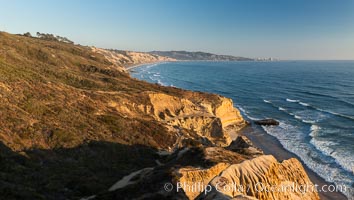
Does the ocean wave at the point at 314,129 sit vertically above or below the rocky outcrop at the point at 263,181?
below

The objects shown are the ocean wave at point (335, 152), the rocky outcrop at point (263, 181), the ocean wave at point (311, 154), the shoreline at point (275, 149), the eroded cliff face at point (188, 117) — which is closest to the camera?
the rocky outcrop at point (263, 181)

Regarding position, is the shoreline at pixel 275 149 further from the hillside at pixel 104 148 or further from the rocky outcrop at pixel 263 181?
the rocky outcrop at pixel 263 181

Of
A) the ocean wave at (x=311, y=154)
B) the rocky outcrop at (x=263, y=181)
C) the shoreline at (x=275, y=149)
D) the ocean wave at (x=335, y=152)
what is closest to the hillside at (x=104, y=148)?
the rocky outcrop at (x=263, y=181)

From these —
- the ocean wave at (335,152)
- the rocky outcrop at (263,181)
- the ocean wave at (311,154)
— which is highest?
the rocky outcrop at (263,181)

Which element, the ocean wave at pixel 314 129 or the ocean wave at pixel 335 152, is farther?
the ocean wave at pixel 314 129

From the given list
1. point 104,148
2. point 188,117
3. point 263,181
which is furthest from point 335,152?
point 104,148

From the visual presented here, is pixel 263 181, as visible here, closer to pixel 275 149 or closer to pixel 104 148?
pixel 104 148

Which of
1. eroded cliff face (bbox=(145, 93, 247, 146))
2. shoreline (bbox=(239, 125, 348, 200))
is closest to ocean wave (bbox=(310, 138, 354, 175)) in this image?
shoreline (bbox=(239, 125, 348, 200))

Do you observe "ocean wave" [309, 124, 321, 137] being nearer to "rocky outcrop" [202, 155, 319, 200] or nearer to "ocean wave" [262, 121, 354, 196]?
"ocean wave" [262, 121, 354, 196]

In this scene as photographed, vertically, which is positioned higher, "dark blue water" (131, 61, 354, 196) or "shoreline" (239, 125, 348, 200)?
"dark blue water" (131, 61, 354, 196)
